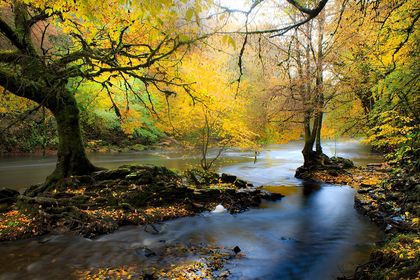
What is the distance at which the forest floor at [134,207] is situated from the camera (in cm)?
620

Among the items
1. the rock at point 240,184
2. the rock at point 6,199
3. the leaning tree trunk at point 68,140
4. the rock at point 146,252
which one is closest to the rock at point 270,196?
the rock at point 240,184

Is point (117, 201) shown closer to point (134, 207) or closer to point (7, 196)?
point (134, 207)

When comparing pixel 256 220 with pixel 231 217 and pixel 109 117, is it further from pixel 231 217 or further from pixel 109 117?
pixel 109 117

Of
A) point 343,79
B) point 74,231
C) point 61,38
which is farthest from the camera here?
point 61,38

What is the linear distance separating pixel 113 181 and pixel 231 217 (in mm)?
4253

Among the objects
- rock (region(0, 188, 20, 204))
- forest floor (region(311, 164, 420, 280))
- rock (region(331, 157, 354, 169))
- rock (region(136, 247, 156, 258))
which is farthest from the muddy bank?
rock (region(331, 157, 354, 169))

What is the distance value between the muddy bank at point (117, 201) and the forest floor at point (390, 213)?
12.8 feet

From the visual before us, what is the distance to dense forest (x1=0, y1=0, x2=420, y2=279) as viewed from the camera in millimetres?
4898

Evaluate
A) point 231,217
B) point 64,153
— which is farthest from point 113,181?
point 231,217

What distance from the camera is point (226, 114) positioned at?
16297 millimetres

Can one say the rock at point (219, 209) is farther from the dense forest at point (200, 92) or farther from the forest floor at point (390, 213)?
the forest floor at point (390, 213)

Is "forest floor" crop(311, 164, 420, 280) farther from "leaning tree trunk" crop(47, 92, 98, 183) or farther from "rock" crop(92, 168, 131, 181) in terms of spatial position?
"leaning tree trunk" crop(47, 92, 98, 183)

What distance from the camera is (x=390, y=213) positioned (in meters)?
8.72

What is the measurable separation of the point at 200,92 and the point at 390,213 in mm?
8342
